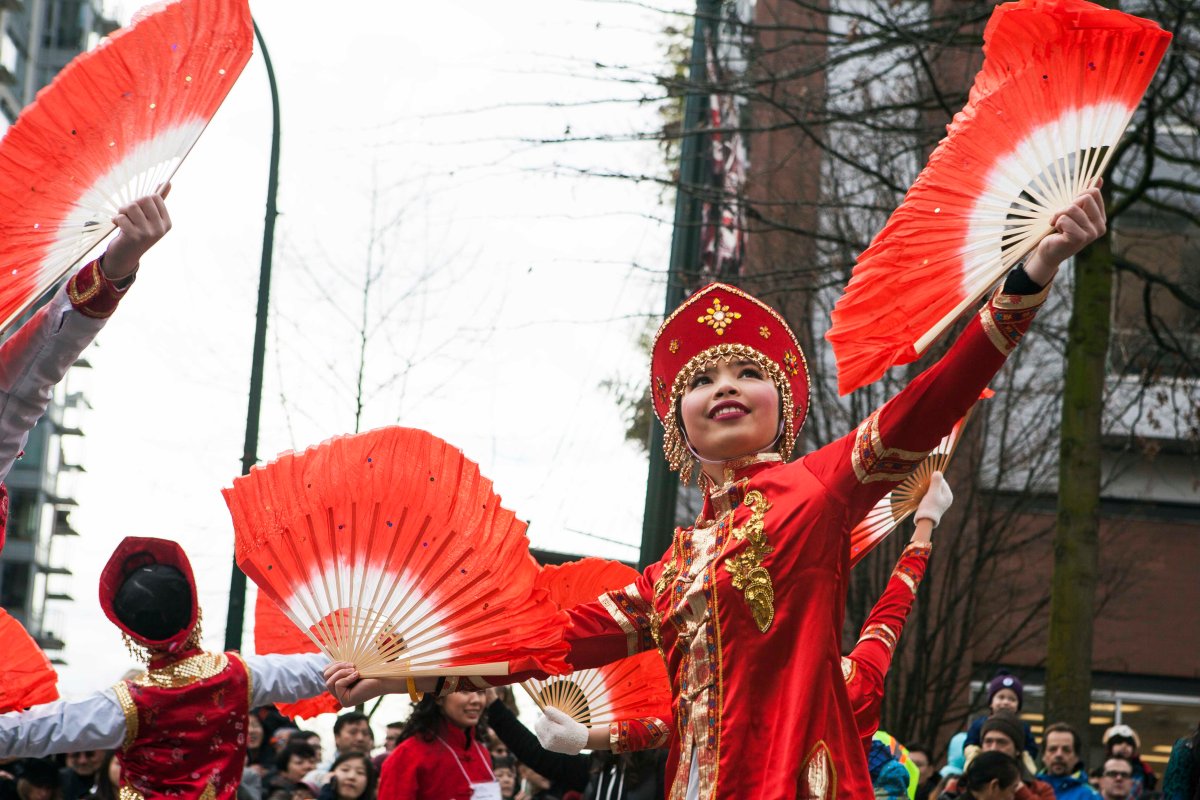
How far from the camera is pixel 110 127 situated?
4.31 meters

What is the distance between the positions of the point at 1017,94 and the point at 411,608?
2.13 m

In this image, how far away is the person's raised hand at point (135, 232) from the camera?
4109 mm

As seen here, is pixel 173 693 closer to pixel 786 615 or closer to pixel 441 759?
pixel 441 759

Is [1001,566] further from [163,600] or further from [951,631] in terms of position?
[163,600]

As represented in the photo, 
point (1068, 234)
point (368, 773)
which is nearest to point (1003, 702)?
point (368, 773)

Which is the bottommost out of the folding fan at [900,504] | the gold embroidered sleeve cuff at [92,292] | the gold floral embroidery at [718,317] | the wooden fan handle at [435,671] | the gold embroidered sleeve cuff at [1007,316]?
the wooden fan handle at [435,671]

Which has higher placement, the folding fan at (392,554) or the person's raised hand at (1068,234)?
the person's raised hand at (1068,234)

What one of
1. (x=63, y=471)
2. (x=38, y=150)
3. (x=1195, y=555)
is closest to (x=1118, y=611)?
(x=1195, y=555)

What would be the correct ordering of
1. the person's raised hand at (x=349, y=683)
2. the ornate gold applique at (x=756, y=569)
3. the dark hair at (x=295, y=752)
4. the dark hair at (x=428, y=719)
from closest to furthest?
the ornate gold applique at (x=756, y=569) → the person's raised hand at (x=349, y=683) → the dark hair at (x=428, y=719) → the dark hair at (x=295, y=752)

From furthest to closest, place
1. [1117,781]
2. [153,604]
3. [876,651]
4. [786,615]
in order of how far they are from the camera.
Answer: [1117,781] < [153,604] < [876,651] < [786,615]

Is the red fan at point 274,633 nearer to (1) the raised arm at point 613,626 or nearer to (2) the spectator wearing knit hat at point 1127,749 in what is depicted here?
(1) the raised arm at point 613,626

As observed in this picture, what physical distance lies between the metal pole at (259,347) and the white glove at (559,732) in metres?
7.58

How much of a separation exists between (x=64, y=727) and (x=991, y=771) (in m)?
3.99

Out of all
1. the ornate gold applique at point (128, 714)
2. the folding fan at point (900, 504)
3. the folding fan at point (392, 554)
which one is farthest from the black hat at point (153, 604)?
the folding fan at point (900, 504)
